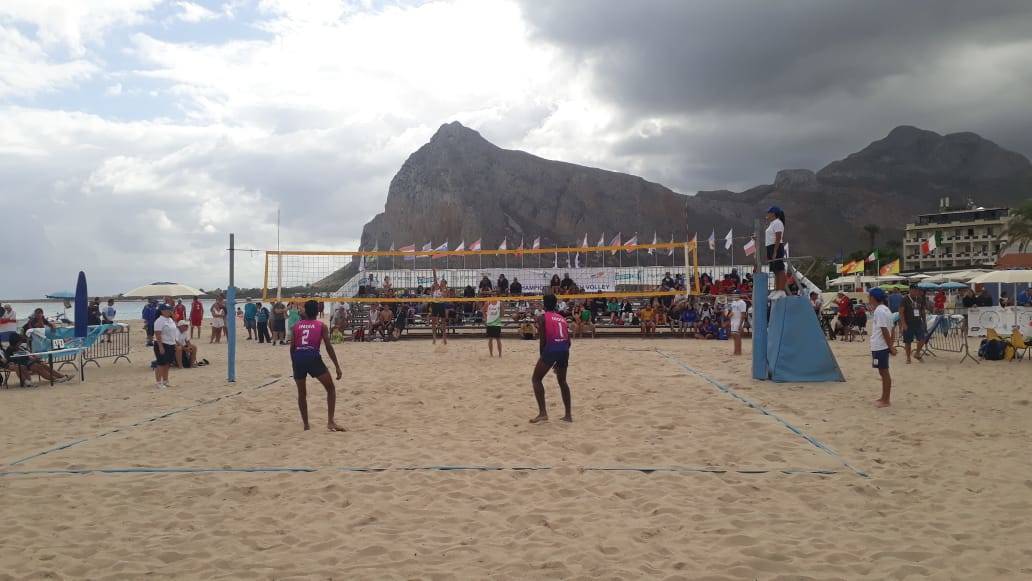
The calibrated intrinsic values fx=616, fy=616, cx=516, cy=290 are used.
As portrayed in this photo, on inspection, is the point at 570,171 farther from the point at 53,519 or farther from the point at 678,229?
the point at 53,519

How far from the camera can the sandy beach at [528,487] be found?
2.95 m

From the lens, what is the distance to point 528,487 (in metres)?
4.00

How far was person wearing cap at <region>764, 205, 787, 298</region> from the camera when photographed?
24.5 feet

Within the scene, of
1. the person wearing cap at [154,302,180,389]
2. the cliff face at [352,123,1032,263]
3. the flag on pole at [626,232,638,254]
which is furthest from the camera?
the cliff face at [352,123,1032,263]

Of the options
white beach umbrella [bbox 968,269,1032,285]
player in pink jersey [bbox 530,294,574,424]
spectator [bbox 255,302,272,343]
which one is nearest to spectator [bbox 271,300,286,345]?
spectator [bbox 255,302,272,343]

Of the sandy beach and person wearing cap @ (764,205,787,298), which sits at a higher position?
person wearing cap @ (764,205,787,298)

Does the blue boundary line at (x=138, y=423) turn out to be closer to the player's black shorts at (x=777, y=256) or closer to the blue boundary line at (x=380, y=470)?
the blue boundary line at (x=380, y=470)

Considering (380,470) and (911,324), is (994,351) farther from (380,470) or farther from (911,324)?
(380,470)

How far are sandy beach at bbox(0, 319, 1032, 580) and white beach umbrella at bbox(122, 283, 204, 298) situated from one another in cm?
862

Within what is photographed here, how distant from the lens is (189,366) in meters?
10.8

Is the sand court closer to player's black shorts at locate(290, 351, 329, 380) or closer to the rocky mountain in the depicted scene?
player's black shorts at locate(290, 351, 329, 380)

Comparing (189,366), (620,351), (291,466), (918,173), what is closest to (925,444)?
(291,466)

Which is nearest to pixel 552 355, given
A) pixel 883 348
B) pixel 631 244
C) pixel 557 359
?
pixel 557 359

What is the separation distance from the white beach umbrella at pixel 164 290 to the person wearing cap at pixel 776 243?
1396 centimetres
